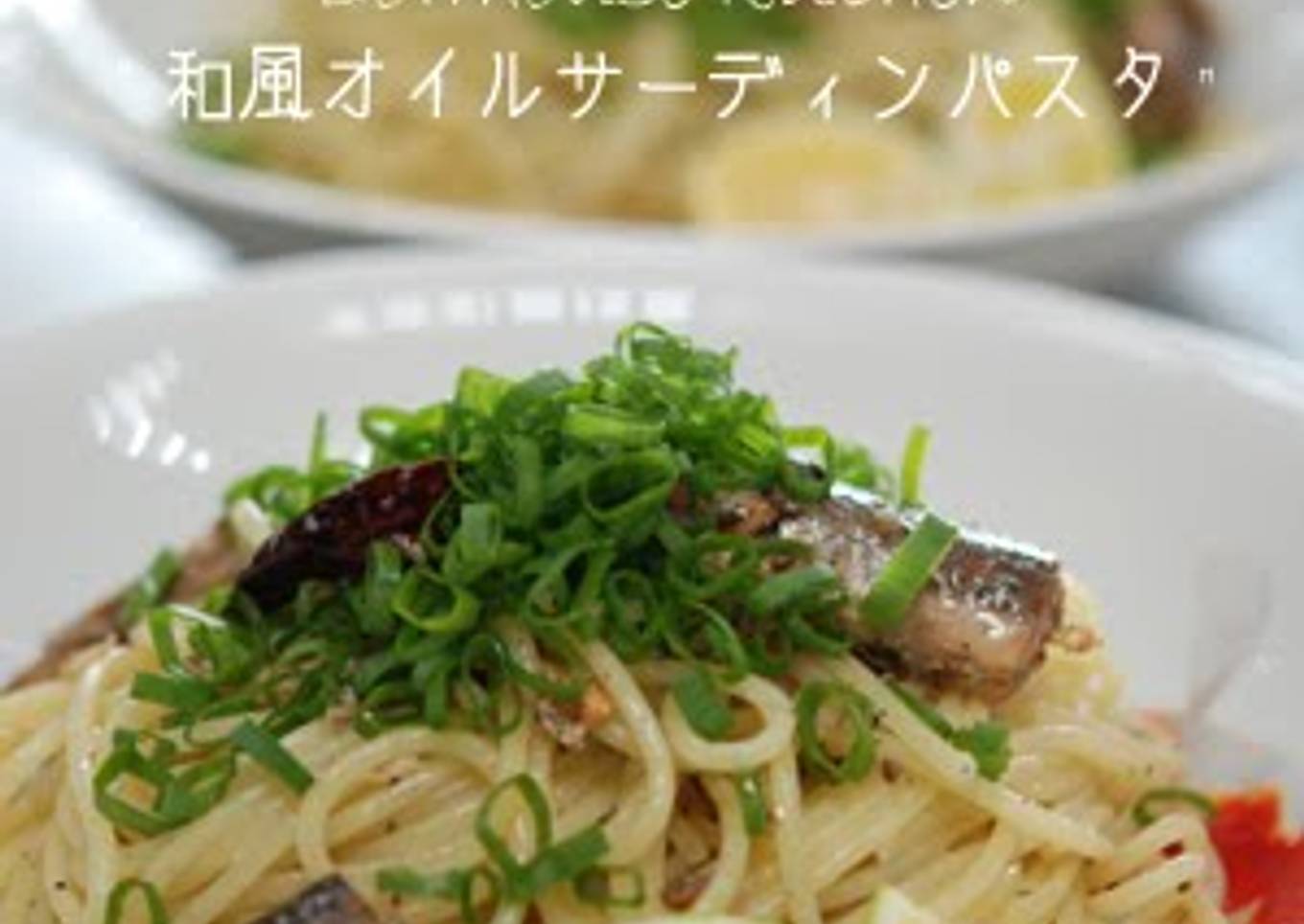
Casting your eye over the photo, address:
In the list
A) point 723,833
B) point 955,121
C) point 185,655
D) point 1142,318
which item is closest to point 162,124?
point 955,121

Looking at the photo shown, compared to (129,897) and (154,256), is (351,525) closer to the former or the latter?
(129,897)

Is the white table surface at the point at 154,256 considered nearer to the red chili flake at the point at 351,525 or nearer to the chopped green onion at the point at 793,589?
the red chili flake at the point at 351,525

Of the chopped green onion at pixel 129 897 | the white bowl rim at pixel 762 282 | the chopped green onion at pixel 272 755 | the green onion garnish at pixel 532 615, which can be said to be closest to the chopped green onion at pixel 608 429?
the green onion garnish at pixel 532 615

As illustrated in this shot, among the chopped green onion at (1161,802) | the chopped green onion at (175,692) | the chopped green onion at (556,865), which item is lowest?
the chopped green onion at (1161,802)

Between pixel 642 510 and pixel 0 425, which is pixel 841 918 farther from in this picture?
pixel 0 425

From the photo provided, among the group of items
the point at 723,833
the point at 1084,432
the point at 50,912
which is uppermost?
the point at 1084,432

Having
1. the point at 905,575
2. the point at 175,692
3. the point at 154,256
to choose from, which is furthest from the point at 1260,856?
the point at 154,256

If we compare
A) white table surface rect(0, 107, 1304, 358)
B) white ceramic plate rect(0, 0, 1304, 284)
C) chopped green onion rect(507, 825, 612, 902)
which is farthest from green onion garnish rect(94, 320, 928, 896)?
white table surface rect(0, 107, 1304, 358)
